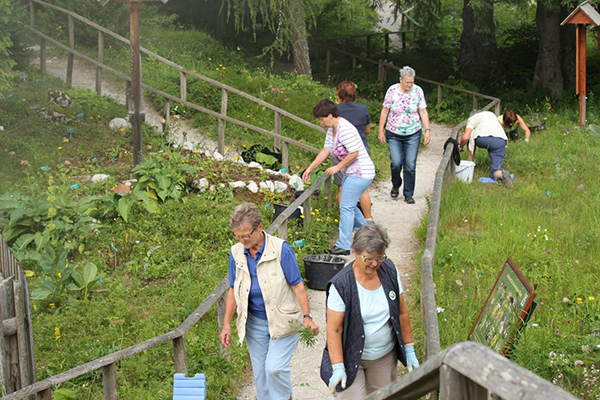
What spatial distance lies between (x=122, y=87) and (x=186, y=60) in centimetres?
279

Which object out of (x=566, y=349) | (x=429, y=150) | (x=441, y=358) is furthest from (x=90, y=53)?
(x=441, y=358)

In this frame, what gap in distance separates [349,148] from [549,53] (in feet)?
40.8

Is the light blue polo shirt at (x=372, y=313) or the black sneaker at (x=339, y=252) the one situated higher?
the light blue polo shirt at (x=372, y=313)

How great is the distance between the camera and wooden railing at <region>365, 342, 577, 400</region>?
1.43m

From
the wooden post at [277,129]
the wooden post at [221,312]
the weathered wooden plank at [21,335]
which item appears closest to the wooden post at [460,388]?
the weathered wooden plank at [21,335]

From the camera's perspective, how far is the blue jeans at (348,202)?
812 cm

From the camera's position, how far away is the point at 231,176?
1138 centimetres

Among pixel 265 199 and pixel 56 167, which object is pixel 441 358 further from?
pixel 56 167

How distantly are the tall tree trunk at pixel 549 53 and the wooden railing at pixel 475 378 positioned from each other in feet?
58.2

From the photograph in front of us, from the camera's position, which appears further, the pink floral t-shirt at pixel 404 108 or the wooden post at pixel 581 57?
the wooden post at pixel 581 57

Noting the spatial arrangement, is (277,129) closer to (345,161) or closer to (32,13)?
(345,161)

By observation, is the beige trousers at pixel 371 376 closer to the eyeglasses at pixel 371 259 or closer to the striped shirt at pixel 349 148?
the eyeglasses at pixel 371 259

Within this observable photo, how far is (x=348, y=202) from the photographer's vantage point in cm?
820

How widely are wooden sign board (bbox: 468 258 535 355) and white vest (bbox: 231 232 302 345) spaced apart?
1.43m
